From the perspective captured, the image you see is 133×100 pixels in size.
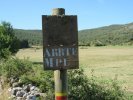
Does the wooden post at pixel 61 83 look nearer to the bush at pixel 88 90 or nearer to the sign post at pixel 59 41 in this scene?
the sign post at pixel 59 41

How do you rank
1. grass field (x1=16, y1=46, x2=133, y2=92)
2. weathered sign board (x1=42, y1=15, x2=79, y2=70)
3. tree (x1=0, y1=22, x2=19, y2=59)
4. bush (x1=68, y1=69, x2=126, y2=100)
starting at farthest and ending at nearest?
1. tree (x1=0, y1=22, x2=19, y2=59)
2. grass field (x1=16, y1=46, x2=133, y2=92)
3. bush (x1=68, y1=69, x2=126, y2=100)
4. weathered sign board (x1=42, y1=15, x2=79, y2=70)

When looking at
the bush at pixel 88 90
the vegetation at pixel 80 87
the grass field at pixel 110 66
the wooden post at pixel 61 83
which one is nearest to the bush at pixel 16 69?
the vegetation at pixel 80 87

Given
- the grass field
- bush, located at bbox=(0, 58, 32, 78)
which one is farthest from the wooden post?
the grass field

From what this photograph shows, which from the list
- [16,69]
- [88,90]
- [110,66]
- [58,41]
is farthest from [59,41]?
[110,66]

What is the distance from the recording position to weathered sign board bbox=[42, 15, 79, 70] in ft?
20.6

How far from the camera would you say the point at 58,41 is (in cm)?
631

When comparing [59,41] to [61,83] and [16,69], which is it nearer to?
[61,83]

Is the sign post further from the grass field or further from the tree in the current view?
the tree

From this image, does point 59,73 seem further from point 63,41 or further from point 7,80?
point 7,80

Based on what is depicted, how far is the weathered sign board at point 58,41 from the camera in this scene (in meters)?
6.28

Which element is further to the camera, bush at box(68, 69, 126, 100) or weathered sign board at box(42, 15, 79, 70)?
bush at box(68, 69, 126, 100)

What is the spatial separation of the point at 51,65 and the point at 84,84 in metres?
5.53

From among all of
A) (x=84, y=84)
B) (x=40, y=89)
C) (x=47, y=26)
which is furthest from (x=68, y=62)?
(x=40, y=89)

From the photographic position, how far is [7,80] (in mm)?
15352
